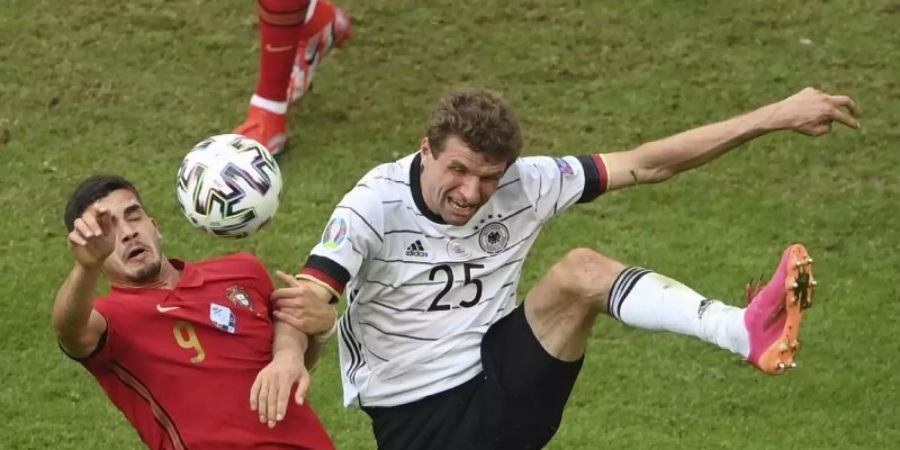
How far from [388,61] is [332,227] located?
5.16 metres

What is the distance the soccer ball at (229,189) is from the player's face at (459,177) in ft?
2.01

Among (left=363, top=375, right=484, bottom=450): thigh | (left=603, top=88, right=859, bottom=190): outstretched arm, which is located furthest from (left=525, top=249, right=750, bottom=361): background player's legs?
(left=603, top=88, right=859, bottom=190): outstretched arm

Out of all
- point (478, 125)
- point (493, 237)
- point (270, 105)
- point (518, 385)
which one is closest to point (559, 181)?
point (493, 237)

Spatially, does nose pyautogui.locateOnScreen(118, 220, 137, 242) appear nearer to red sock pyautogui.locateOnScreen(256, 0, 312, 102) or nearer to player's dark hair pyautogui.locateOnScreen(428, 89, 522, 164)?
player's dark hair pyautogui.locateOnScreen(428, 89, 522, 164)

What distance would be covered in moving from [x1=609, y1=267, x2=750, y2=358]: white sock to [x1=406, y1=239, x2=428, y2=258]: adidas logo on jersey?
0.70m

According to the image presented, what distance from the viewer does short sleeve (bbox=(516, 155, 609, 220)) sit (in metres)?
5.46

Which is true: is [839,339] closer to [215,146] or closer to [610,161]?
[610,161]

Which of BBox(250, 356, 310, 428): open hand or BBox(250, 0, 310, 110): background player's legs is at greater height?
BBox(250, 356, 310, 428): open hand

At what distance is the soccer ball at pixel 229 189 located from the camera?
5359 mm

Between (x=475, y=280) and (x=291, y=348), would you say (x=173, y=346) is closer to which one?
(x=291, y=348)

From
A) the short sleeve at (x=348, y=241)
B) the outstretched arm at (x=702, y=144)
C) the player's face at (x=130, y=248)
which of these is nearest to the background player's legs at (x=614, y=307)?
the short sleeve at (x=348, y=241)

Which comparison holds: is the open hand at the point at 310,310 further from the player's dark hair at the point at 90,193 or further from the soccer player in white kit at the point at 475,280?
the player's dark hair at the point at 90,193

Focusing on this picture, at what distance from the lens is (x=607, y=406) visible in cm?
696

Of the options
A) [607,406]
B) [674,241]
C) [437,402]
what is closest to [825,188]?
[674,241]
